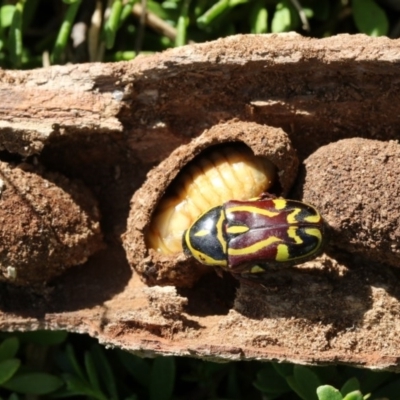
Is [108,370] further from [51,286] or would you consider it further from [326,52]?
[326,52]

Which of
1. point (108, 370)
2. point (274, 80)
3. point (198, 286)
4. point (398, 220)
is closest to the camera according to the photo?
point (398, 220)

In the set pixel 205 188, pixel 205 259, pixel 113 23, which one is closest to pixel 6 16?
pixel 113 23

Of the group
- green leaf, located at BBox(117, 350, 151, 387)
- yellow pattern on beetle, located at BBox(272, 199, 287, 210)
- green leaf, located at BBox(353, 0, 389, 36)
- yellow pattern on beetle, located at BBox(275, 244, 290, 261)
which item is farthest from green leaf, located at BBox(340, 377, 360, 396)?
green leaf, located at BBox(353, 0, 389, 36)

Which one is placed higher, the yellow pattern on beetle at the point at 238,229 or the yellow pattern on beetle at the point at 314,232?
the yellow pattern on beetle at the point at 314,232

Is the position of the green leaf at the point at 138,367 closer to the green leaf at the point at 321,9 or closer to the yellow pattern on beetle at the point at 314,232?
the yellow pattern on beetle at the point at 314,232

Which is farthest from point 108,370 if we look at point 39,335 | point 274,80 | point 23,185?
point 274,80

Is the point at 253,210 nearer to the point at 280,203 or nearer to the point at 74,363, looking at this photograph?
the point at 280,203

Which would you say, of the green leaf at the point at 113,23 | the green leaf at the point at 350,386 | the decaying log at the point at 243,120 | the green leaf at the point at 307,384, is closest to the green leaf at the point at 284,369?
the green leaf at the point at 307,384
